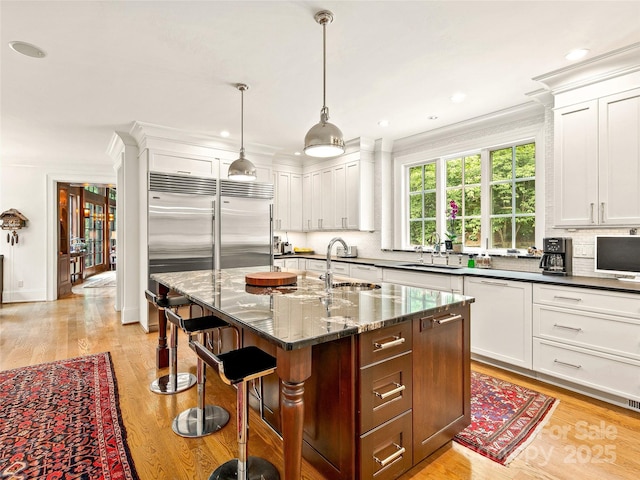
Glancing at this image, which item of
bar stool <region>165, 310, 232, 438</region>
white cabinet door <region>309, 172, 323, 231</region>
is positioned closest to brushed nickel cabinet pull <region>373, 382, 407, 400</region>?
bar stool <region>165, 310, 232, 438</region>

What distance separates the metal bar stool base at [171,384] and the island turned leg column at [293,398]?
1753mm

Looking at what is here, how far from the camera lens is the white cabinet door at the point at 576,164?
9.20 ft

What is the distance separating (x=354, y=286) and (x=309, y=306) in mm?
766

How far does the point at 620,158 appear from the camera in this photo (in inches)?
105

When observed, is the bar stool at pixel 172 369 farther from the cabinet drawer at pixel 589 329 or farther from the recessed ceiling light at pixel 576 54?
the recessed ceiling light at pixel 576 54

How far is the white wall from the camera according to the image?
6277 mm

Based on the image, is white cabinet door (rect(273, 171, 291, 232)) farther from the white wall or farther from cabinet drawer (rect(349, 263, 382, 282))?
the white wall

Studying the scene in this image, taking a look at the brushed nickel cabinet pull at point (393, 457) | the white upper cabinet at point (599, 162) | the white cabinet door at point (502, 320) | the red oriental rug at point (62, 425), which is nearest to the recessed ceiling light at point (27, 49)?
the red oriental rug at point (62, 425)

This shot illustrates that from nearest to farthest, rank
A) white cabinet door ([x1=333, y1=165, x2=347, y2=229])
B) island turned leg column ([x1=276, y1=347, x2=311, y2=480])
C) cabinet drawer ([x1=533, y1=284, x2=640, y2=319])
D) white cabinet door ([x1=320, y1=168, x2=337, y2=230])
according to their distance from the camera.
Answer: island turned leg column ([x1=276, y1=347, x2=311, y2=480]), cabinet drawer ([x1=533, y1=284, x2=640, y2=319]), white cabinet door ([x1=333, y1=165, x2=347, y2=229]), white cabinet door ([x1=320, y1=168, x2=337, y2=230])

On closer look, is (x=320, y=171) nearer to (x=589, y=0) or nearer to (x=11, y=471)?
(x=589, y=0)

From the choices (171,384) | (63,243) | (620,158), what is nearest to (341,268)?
(171,384)

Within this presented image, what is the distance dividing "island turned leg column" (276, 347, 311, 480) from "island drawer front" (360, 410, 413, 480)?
32 centimetres

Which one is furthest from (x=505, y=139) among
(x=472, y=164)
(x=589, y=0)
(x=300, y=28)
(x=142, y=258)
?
(x=142, y=258)

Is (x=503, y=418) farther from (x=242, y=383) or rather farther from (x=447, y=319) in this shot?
(x=242, y=383)
